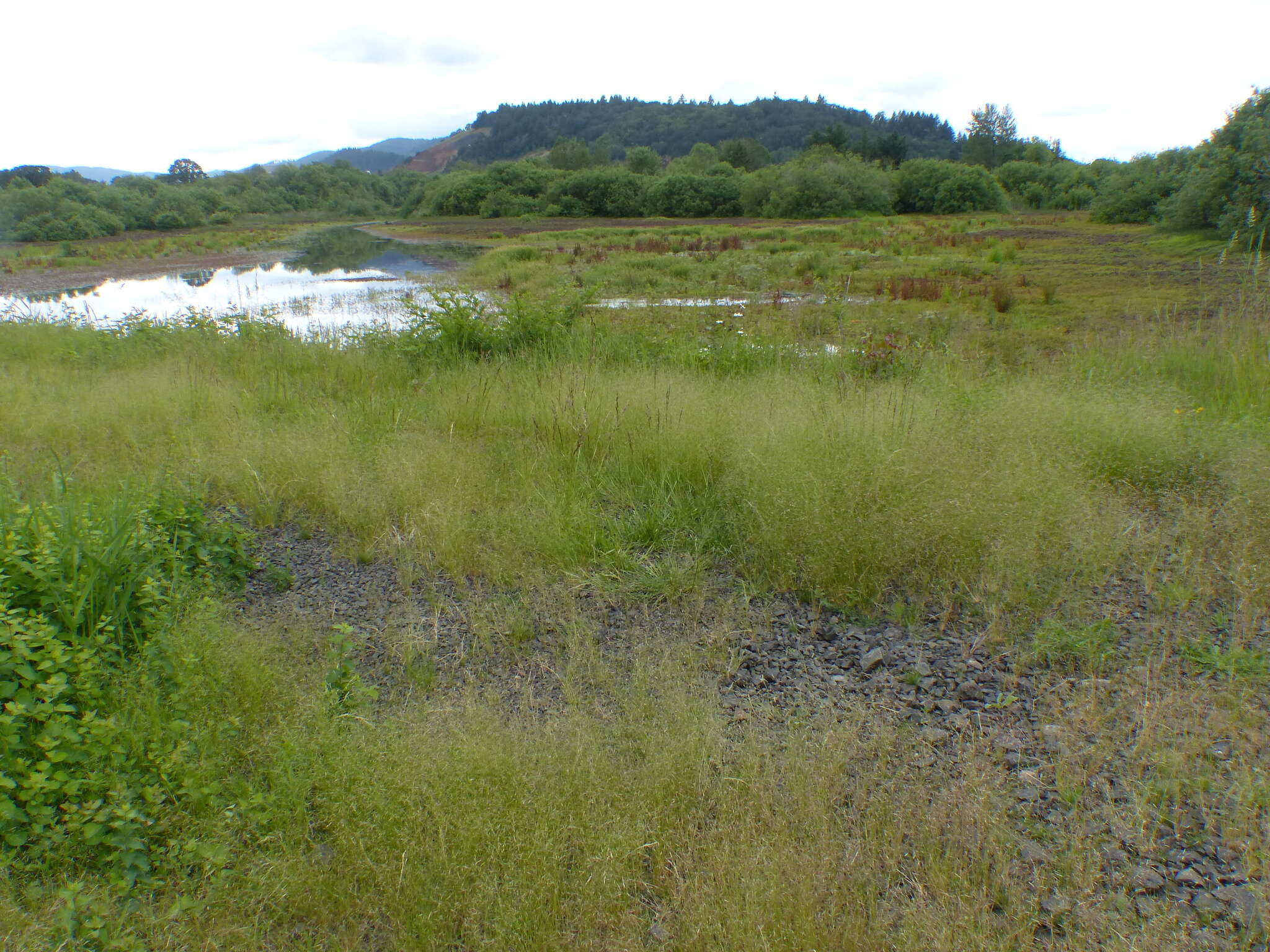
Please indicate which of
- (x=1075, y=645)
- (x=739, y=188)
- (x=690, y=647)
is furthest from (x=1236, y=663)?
(x=739, y=188)

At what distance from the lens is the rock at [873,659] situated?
2986mm

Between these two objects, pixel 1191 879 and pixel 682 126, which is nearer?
pixel 1191 879

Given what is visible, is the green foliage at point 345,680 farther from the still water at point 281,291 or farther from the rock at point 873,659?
the still water at point 281,291

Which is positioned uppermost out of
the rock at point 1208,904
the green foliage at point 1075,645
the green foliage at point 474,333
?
the green foliage at point 474,333

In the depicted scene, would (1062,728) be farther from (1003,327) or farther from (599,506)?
(1003,327)

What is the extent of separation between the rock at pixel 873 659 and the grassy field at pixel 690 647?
13.2 inches

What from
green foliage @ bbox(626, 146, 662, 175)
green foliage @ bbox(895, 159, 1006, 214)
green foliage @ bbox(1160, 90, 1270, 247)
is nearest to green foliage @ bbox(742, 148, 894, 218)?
green foliage @ bbox(895, 159, 1006, 214)

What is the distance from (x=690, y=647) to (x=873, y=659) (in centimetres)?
72

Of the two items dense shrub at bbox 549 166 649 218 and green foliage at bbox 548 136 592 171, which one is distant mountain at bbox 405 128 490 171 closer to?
green foliage at bbox 548 136 592 171

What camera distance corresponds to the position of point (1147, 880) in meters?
1.98

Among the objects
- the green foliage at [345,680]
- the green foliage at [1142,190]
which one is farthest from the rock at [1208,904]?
the green foliage at [1142,190]

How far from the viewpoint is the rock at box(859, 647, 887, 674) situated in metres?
2.99

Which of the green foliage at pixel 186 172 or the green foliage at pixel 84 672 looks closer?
the green foliage at pixel 84 672

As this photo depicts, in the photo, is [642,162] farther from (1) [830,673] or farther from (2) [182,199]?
(1) [830,673]
